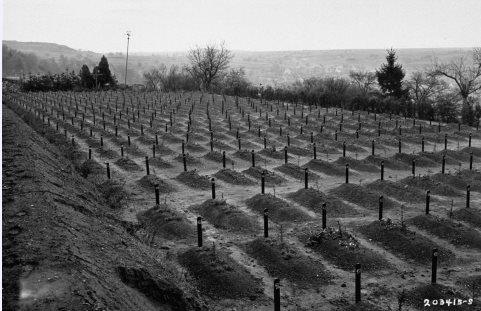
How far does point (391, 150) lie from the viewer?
2598 centimetres

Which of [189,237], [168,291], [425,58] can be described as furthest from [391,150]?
[425,58]

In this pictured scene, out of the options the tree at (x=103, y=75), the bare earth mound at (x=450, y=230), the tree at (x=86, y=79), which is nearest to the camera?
the bare earth mound at (x=450, y=230)

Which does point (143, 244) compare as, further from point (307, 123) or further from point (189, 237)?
point (307, 123)

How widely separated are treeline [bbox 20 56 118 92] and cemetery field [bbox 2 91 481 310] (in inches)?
1937

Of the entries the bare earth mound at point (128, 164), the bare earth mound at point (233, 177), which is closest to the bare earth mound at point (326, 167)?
the bare earth mound at point (233, 177)

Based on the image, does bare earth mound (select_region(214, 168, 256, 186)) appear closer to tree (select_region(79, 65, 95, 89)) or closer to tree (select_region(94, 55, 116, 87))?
tree (select_region(94, 55, 116, 87))

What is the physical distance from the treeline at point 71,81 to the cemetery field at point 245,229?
161ft

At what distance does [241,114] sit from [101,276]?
35348mm

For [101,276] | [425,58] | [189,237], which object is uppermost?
[425,58]

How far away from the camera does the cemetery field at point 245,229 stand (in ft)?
27.7

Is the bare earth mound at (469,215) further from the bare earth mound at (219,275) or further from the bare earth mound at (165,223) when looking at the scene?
the bare earth mound at (165,223)

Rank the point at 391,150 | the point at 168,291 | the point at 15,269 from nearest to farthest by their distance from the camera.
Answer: the point at 15,269 < the point at 168,291 < the point at 391,150

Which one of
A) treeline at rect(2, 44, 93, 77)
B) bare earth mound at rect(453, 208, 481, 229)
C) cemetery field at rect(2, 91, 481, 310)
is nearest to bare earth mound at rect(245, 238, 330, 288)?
cemetery field at rect(2, 91, 481, 310)

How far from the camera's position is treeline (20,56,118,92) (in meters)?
69.6
